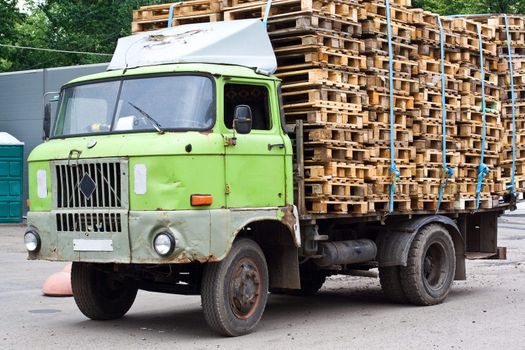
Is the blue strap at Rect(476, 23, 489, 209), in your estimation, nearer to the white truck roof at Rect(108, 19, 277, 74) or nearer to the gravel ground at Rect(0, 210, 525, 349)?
the gravel ground at Rect(0, 210, 525, 349)

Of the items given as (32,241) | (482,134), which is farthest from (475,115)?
(32,241)

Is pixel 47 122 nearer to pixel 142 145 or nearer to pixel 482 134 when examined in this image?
pixel 142 145

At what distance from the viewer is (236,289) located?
10109mm

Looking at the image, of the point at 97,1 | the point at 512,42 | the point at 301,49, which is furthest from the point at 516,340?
the point at 97,1

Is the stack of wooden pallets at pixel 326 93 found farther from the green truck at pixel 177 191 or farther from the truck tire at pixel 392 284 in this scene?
the truck tire at pixel 392 284

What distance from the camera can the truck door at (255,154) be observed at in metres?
10.0

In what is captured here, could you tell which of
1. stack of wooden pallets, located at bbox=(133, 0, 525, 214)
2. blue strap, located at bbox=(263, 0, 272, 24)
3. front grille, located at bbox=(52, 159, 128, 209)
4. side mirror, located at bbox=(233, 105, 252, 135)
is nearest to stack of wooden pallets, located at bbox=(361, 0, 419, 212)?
stack of wooden pallets, located at bbox=(133, 0, 525, 214)

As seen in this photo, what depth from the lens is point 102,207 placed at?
32.6 ft

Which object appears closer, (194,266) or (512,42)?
(194,266)

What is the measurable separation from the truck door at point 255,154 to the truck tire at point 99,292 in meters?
2.00

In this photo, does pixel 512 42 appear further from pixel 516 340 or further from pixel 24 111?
pixel 24 111

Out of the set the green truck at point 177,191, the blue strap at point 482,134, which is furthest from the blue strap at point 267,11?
the blue strap at point 482,134

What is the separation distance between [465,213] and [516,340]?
4500 mm

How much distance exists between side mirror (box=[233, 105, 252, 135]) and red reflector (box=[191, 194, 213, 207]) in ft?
2.74
